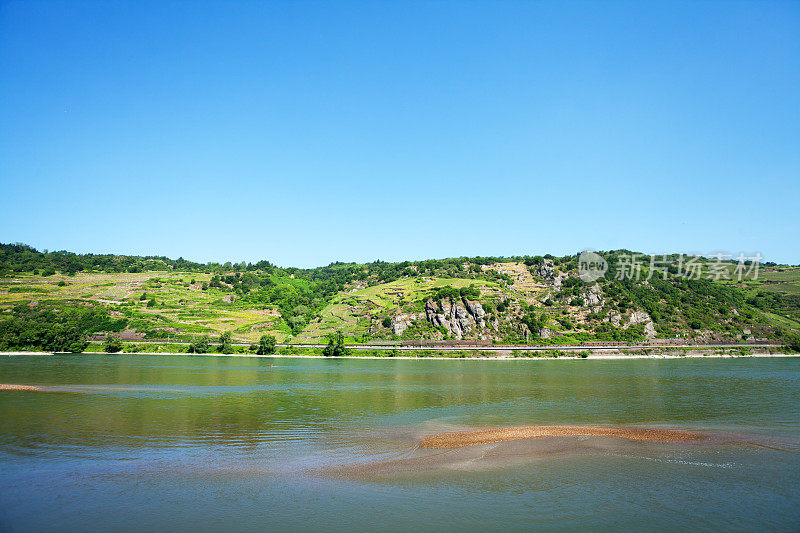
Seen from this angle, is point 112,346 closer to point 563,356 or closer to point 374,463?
point 374,463

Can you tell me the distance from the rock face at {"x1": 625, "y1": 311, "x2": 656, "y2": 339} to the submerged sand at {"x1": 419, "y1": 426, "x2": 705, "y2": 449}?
8999 centimetres

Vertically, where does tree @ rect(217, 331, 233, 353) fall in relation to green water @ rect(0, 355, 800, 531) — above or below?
below

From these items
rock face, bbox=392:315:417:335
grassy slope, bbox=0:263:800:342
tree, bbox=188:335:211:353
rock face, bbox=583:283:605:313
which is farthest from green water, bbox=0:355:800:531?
rock face, bbox=583:283:605:313

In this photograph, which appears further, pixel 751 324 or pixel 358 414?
pixel 751 324

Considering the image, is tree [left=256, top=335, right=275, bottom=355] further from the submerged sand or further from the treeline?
the submerged sand

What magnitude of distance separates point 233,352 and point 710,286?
399ft

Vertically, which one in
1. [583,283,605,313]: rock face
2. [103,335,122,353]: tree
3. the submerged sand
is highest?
[583,283,605,313]: rock face

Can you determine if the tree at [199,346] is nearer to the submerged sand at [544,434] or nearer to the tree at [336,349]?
the tree at [336,349]

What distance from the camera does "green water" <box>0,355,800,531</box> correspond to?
14.2 meters

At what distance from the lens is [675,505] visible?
1512 centimetres

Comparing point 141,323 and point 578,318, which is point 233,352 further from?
point 578,318

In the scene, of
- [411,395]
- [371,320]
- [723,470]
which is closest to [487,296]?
[371,320]

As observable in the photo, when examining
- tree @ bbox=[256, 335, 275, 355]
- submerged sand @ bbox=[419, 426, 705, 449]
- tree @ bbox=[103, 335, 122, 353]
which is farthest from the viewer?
tree @ bbox=[256, 335, 275, 355]

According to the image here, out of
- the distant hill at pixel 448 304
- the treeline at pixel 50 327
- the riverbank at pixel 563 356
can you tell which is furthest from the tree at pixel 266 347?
the treeline at pixel 50 327
